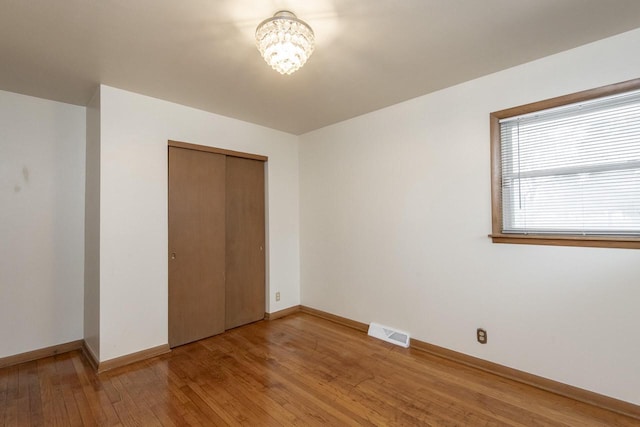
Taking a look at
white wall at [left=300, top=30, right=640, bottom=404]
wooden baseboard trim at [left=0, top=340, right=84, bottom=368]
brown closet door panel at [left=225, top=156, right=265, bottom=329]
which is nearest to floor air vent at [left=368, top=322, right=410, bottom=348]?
white wall at [left=300, top=30, right=640, bottom=404]

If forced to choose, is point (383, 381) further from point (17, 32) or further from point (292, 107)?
point (17, 32)

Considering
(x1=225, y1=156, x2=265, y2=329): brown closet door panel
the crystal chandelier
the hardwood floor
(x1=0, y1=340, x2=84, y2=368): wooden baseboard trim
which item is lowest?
the hardwood floor

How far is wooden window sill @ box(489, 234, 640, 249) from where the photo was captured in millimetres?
1916

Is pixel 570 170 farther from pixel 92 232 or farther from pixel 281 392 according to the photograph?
pixel 92 232

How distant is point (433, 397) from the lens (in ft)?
6.98

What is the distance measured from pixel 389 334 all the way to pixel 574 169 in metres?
2.20

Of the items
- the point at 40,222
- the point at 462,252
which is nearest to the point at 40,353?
the point at 40,222

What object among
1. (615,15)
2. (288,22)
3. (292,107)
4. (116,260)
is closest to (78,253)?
(116,260)

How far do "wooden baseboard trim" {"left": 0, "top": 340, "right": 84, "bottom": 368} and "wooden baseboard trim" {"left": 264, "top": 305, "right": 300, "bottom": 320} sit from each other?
77.4 inches

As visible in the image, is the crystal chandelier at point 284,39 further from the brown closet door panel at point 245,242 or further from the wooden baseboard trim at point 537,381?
the wooden baseboard trim at point 537,381

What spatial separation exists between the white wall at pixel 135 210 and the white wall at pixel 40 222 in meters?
0.74

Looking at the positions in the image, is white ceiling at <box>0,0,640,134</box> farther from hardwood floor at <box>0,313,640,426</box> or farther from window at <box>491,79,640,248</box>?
hardwood floor at <box>0,313,640,426</box>

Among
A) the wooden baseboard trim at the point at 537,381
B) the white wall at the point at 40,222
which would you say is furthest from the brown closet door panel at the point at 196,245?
the wooden baseboard trim at the point at 537,381

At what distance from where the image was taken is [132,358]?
2.71 meters
